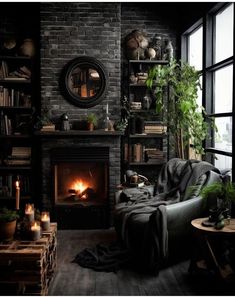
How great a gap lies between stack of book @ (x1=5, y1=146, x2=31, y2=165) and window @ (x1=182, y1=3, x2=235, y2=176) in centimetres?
257

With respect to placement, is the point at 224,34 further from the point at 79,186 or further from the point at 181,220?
the point at 79,186

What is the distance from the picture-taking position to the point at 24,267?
3223 millimetres

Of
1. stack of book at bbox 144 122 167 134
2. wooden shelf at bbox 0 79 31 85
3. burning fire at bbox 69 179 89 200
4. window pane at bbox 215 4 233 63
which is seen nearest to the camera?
window pane at bbox 215 4 233 63

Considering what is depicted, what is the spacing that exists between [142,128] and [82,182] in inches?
47.9

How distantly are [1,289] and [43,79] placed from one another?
3.24 meters

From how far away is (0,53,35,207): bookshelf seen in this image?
18.9 ft

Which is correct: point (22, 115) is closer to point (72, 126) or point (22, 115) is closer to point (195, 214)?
point (72, 126)

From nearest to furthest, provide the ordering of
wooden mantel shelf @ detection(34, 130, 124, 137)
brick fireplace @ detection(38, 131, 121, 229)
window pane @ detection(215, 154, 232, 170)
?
window pane @ detection(215, 154, 232, 170) < wooden mantel shelf @ detection(34, 130, 124, 137) < brick fireplace @ detection(38, 131, 121, 229)

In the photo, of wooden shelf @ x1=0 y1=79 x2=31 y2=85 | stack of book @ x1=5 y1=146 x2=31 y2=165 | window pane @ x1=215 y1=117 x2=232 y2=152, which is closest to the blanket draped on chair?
window pane @ x1=215 y1=117 x2=232 y2=152

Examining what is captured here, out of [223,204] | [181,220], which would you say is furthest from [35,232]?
[223,204]

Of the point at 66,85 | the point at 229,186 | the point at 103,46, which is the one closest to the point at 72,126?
the point at 66,85

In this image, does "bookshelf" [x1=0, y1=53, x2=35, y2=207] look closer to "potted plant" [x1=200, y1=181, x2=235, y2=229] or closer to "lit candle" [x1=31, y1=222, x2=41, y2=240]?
"lit candle" [x1=31, y1=222, x2=41, y2=240]

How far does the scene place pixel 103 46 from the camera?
5.60 m

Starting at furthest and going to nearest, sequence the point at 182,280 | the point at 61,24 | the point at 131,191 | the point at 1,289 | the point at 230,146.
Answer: the point at 61,24, the point at 131,191, the point at 230,146, the point at 182,280, the point at 1,289
